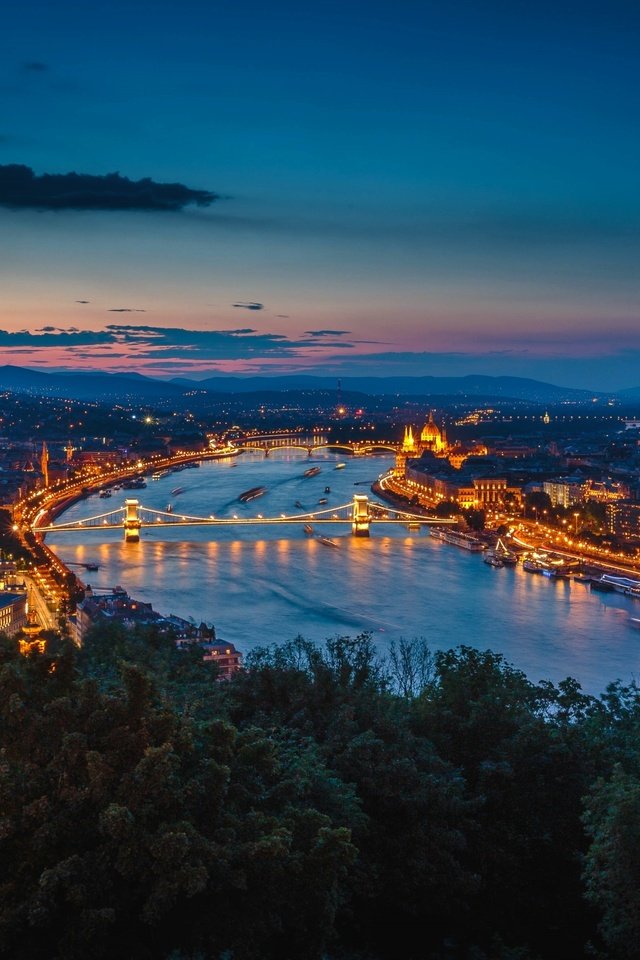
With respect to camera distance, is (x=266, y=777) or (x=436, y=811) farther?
(x=436, y=811)

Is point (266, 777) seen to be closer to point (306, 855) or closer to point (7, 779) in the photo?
point (306, 855)

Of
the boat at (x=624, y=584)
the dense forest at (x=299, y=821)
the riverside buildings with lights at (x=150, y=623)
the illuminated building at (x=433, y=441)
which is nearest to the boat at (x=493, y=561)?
the boat at (x=624, y=584)

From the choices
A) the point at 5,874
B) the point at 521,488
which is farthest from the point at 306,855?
the point at 521,488

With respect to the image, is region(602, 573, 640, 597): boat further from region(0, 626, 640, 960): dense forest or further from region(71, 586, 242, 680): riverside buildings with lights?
region(0, 626, 640, 960): dense forest

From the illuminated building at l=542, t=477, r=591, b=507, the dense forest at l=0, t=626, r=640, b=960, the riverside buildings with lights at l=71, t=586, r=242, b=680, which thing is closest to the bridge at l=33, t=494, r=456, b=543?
the illuminated building at l=542, t=477, r=591, b=507

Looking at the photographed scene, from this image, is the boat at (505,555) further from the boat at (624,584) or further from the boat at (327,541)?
the boat at (327,541)
